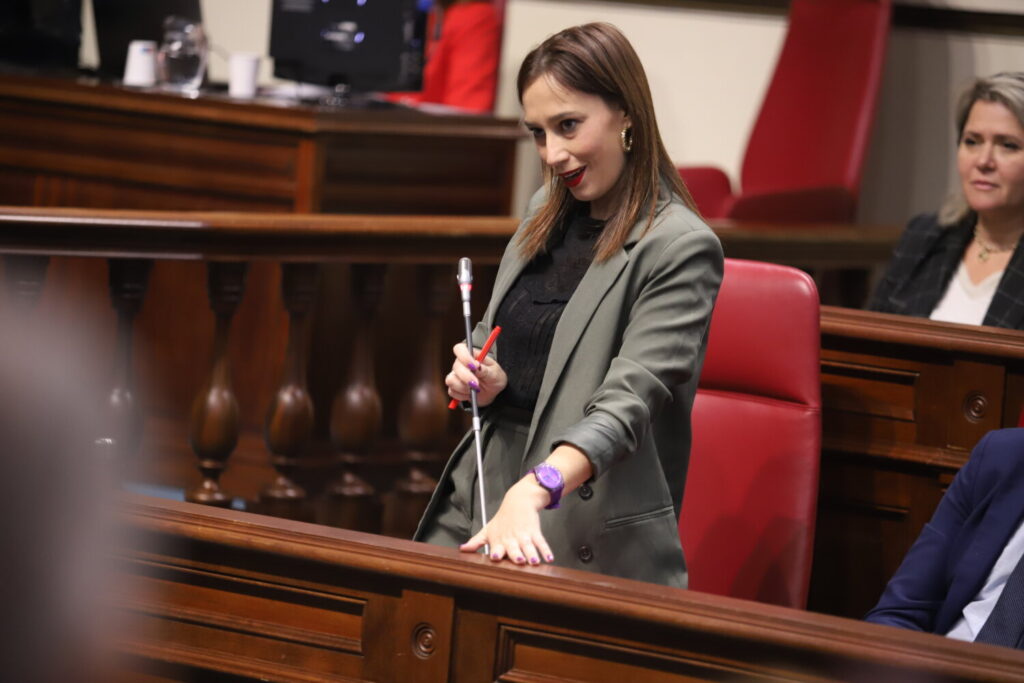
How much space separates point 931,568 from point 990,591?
0.09 metres

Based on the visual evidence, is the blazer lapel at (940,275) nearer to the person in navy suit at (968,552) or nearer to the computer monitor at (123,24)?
the person in navy suit at (968,552)

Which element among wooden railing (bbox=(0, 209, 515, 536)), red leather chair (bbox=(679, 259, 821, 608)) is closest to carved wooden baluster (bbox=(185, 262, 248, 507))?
wooden railing (bbox=(0, 209, 515, 536))

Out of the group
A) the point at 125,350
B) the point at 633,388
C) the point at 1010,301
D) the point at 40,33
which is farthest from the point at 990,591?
the point at 40,33

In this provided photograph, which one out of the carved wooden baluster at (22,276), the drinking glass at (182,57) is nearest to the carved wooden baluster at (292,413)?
the carved wooden baluster at (22,276)

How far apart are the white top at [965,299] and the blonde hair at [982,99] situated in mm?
113

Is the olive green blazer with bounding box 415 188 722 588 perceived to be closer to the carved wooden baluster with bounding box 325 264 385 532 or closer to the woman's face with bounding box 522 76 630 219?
the woman's face with bounding box 522 76 630 219

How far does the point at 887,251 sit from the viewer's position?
3.79 m

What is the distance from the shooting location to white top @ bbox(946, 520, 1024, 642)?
73.1 inches

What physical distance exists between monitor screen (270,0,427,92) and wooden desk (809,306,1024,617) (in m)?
2.16

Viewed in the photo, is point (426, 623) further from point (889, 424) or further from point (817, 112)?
point (817, 112)

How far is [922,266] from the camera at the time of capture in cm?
299

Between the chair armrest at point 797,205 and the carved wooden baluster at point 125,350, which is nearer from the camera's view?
the carved wooden baluster at point 125,350

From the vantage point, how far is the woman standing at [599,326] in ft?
5.35

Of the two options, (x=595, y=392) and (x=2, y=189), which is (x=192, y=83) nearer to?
(x=2, y=189)
